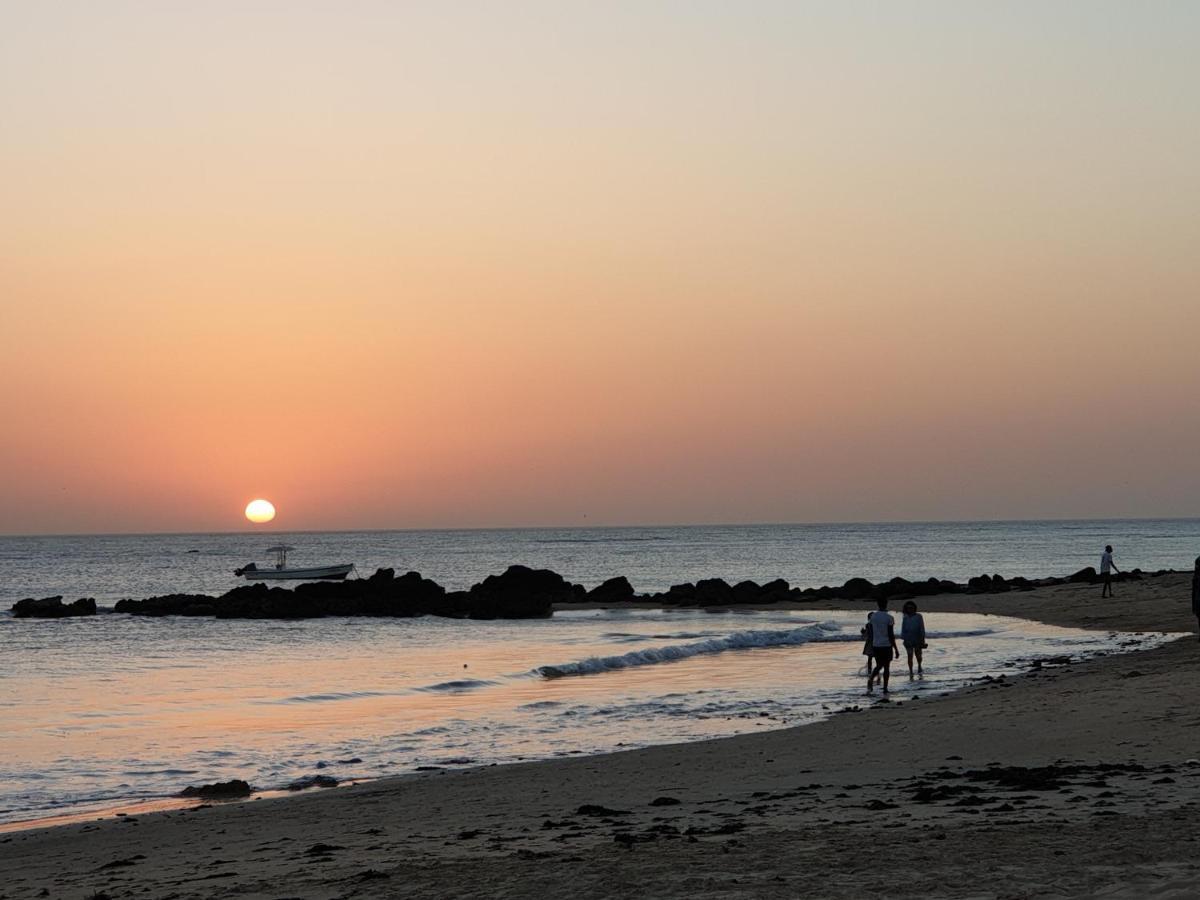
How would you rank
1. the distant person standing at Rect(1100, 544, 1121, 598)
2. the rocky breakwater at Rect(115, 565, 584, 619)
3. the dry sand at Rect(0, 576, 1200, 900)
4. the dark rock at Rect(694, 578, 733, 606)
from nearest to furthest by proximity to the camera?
the dry sand at Rect(0, 576, 1200, 900), the distant person standing at Rect(1100, 544, 1121, 598), the rocky breakwater at Rect(115, 565, 584, 619), the dark rock at Rect(694, 578, 733, 606)

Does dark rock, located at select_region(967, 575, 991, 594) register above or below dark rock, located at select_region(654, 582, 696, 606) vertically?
above

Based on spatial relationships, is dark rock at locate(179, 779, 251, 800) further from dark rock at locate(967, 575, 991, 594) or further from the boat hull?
the boat hull

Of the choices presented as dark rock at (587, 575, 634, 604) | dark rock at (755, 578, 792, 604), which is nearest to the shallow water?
dark rock at (755, 578, 792, 604)

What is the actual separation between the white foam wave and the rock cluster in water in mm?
13919

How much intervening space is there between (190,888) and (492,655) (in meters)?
24.8

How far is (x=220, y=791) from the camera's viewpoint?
1471 cm

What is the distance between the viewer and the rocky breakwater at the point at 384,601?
2050 inches

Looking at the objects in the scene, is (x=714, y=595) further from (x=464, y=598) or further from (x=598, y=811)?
(x=598, y=811)

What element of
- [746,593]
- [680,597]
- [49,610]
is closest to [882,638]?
[746,593]

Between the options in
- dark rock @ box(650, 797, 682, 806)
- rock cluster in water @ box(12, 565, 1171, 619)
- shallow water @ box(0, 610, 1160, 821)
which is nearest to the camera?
dark rock @ box(650, 797, 682, 806)

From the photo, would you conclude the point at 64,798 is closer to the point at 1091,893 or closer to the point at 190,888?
the point at 190,888

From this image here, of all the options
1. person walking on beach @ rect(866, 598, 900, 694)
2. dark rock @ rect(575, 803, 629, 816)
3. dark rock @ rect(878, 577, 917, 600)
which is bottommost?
dark rock @ rect(878, 577, 917, 600)

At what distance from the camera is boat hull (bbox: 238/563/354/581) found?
89.8 m

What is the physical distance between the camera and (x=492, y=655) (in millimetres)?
33969
